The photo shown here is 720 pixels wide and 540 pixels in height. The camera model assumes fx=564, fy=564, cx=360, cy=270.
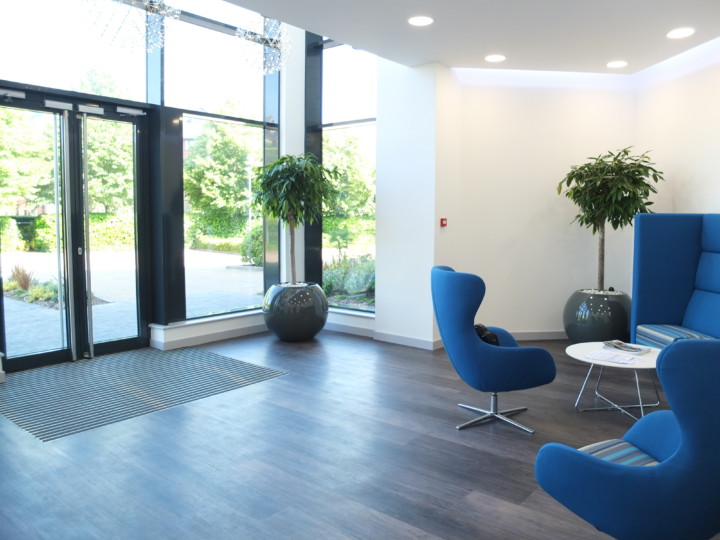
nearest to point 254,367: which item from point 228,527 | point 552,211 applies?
point 228,527

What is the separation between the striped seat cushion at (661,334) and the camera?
4.44 meters

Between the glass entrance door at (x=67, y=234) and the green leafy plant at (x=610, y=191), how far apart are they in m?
4.53

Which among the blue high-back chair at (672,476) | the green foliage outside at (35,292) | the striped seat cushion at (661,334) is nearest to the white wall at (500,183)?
the striped seat cushion at (661,334)

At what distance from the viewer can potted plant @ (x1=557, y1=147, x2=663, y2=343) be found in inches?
213

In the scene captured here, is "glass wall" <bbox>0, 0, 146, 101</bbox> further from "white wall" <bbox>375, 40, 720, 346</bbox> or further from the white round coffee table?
the white round coffee table

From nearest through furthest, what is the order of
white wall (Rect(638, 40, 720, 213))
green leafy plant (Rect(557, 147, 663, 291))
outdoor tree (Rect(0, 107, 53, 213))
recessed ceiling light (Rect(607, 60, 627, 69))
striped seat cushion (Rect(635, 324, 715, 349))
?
striped seat cushion (Rect(635, 324, 715, 349)), outdoor tree (Rect(0, 107, 53, 213)), white wall (Rect(638, 40, 720, 213)), green leafy plant (Rect(557, 147, 663, 291)), recessed ceiling light (Rect(607, 60, 627, 69))

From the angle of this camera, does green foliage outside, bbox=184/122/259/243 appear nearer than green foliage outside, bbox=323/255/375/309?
Yes

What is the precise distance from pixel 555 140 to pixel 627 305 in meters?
1.94

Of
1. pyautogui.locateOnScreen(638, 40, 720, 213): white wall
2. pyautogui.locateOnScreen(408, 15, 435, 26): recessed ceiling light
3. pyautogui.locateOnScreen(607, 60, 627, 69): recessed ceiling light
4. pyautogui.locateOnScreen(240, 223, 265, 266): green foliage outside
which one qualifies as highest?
pyautogui.locateOnScreen(607, 60, 627, 69): recessed ceiling light

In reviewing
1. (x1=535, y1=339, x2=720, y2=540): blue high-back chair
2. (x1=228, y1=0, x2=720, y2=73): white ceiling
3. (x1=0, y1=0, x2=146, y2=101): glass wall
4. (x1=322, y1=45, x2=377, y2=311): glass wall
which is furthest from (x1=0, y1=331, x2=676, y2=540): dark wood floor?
(x1=0, y1=0, x2=146, y2=101): glass wall

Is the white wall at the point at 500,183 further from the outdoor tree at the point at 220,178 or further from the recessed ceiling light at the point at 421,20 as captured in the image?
the outdoor tree at the point at 220,178

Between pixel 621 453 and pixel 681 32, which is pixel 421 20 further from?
pixel 621 453

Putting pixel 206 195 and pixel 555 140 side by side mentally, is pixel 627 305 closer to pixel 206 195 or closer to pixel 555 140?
pixel 555 140

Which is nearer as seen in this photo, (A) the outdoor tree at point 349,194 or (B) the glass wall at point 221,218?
(B) the glass wall at point 221,218
